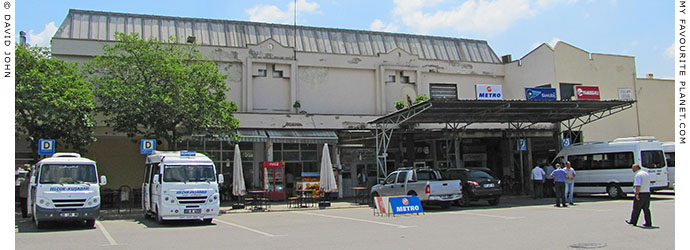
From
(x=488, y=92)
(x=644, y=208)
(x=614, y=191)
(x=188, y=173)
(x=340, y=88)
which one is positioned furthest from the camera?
(x=340, y=88)

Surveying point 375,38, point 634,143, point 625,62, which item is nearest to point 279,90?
point 375,38

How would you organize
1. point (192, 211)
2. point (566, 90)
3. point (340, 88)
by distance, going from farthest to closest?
1. point (566, 90)
2. point (340, 88)
3. point (192, 211)

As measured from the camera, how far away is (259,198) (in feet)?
75.9

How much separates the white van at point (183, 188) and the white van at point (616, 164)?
17529 mm

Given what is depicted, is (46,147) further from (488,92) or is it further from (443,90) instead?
(443,90)

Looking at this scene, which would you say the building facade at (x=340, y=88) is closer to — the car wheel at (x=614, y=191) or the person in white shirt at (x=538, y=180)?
the person in white shirt at (x=538, y=180)

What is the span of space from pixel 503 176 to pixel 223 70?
17.2 meters

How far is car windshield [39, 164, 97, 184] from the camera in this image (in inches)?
606

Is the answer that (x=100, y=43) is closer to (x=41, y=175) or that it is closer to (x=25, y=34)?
(x=25, y=34)

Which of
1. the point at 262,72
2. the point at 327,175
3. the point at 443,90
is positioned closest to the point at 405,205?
the point at 327,175

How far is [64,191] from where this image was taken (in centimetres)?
1512

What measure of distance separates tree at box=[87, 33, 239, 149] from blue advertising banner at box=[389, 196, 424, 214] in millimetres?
8448

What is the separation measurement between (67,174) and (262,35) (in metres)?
17.7

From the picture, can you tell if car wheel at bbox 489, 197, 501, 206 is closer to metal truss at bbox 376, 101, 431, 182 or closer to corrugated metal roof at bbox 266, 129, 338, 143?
metal truss at bbox 376, 101, 431, 182
